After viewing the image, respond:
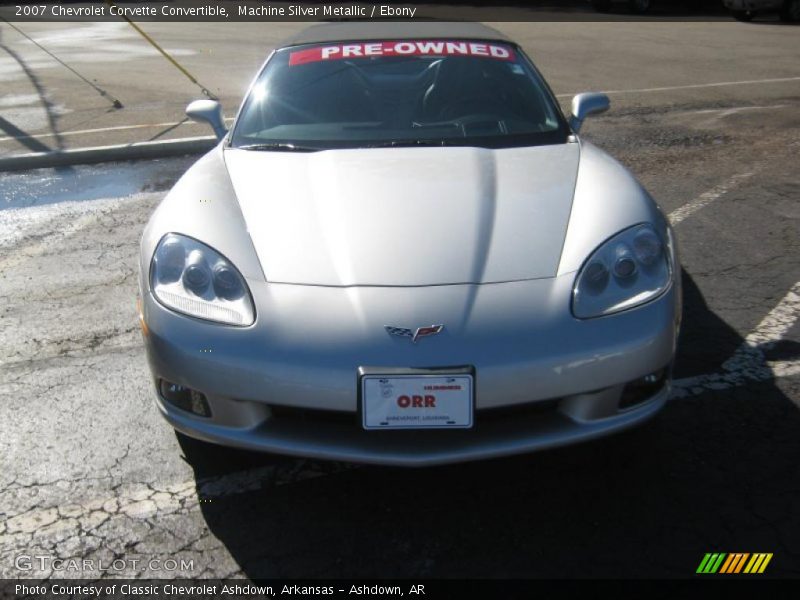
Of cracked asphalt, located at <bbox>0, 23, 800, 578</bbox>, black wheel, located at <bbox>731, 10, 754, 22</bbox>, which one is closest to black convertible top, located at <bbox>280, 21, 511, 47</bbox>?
cracked asphalt, located at <bbox>0, 23, 800, 578</bbox>

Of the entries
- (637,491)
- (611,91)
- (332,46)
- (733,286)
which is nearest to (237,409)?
(637,491)

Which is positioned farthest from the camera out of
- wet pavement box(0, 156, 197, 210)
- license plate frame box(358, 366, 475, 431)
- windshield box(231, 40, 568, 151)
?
wet pavement box(0, 156, 197, 210)

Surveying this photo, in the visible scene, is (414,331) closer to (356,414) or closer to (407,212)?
(356,414)

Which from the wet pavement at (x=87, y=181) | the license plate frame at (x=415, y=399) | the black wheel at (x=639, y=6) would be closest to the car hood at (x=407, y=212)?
the license plate frame at (x=415, y=399)

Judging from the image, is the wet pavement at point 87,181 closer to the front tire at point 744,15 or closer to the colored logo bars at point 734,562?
the colored logo bars at point 734,562

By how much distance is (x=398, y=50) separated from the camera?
4.19 metres

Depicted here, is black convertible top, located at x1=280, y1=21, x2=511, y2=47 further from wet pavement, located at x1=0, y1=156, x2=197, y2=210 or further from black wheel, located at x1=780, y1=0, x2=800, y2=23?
black wheel, located at x1=780, y1=0, x2=800, y2=23

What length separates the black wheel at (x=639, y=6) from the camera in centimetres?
2248

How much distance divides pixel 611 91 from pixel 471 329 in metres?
8.72

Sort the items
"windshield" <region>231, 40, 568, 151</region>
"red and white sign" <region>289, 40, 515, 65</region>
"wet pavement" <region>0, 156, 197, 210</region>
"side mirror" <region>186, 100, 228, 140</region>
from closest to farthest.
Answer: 1. "windshield" <region>231, 40, 568, 151</region>
2. "red and white sign" <region>289, 40, 515, 65</region>
3. "side mirror" <region>186, 100, 228, 140</region>
4. "wet pavement" <region>0, 156, 197, 210</region>

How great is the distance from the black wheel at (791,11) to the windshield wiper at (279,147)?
19.3 m

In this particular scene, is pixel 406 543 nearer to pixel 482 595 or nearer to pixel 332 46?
pixel 482 595

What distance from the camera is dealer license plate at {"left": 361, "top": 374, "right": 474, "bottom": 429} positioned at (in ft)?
7.82

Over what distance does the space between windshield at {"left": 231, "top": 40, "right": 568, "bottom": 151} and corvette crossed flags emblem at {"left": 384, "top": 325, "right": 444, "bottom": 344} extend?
1347 mm
